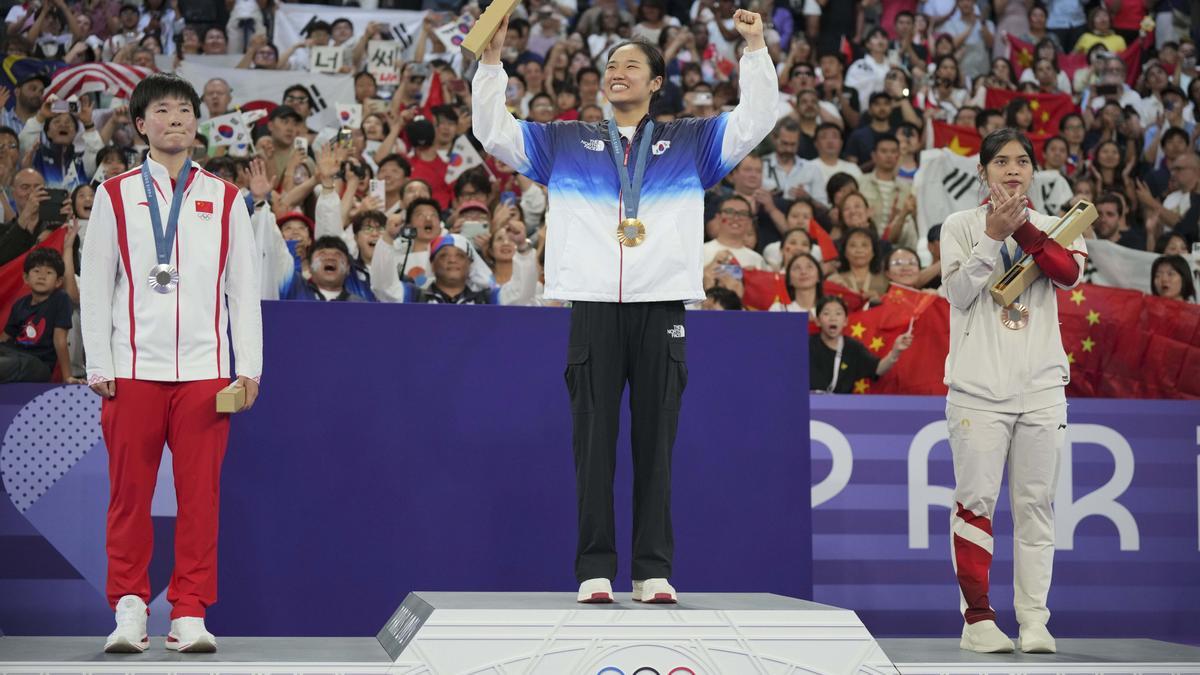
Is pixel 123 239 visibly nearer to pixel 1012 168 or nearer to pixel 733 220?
pixel 1012 168

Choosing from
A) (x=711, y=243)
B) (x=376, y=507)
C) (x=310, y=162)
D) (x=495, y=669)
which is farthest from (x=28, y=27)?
(x=495, y=669)

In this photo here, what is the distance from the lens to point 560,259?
473 centimetres

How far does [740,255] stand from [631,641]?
4.69 meters

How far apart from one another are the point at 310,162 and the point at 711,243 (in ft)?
A: 9.25

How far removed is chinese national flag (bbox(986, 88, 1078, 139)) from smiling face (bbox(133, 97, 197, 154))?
9.30 metres

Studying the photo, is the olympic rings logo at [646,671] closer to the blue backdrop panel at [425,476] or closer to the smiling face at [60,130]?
the blue backdrop panel at [425,476]

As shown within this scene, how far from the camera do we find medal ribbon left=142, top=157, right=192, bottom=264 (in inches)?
183

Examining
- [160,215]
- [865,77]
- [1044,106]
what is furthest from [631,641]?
[1044,106]

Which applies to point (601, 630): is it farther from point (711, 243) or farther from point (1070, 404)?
point (711, 243)

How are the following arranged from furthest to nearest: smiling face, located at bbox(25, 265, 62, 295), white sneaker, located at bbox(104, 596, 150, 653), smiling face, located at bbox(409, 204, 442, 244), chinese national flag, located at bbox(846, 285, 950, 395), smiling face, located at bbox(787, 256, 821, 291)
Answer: smiling face, located at bbox(409, 204, 442, 244) < smiling face, located at bbox(787, 256, 821, 291) < chinese national flag, located at bbox(846, 285, 950, 395) < smiling face, located at bbox(25, 265, 62, 295) < white sneaker, located at bbox(104, 596, 150, 653)

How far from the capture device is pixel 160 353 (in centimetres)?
460

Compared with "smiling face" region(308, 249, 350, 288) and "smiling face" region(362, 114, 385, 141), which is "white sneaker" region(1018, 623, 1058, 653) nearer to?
"smiling face" region(308, 249, 350, 288)

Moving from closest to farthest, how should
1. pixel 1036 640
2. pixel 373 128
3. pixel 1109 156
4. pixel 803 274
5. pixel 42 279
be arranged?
pixel 1036 640 → pixel 42 279 → pixel 803 274 → pixel 373 128 → pixel 1109 156


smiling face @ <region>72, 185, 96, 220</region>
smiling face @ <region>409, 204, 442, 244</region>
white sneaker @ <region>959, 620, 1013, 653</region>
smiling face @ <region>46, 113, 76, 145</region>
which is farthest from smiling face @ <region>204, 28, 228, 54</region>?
white sneaker @ <region>959, 620, 1013, 653</region>
